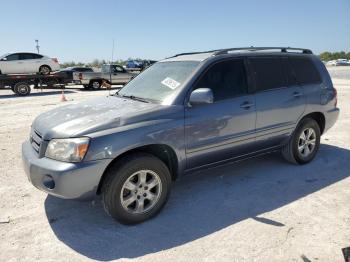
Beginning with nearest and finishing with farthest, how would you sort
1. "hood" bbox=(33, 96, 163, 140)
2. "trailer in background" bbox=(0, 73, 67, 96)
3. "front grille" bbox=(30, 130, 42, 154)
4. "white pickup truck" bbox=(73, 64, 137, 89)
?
1. "hood" bbox=(33, 96, 163, 140)
2. "front grille" bbox=(30, 130, 42, 154)
3. "trailer in background" bbox=(0, 73, 67, 96)
4. "white pickup truck" bbox=(73, 64, 137, 89)

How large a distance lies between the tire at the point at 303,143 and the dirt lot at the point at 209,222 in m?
0.21

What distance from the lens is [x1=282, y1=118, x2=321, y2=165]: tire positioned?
532 cm

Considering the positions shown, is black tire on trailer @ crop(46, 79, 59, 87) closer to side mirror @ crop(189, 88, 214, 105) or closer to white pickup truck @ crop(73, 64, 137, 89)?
white pickup truck @ crop(73, 64, 137, 89)

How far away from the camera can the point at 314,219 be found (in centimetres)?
375

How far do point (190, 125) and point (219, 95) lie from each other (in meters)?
0.64

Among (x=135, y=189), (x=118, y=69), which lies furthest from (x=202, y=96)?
(x=118, y=69)

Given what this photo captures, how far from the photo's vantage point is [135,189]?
145 inches

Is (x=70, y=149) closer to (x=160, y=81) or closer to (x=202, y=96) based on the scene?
(x=202, y=96)

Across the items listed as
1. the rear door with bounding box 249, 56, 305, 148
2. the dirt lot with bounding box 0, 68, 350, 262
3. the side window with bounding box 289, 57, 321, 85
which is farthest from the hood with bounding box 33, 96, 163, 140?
the side window with bounding box 289, 57, 321, 85

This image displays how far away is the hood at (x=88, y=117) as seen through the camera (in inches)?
135

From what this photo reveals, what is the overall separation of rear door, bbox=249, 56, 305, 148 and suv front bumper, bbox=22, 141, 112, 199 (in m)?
2.35

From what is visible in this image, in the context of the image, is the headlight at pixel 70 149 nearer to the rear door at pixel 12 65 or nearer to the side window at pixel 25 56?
the rear door at pixel 12 65

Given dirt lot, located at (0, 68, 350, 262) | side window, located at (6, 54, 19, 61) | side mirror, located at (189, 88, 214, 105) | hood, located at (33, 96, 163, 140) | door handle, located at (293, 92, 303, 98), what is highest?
side window, located at (6, 54, 19, 61)

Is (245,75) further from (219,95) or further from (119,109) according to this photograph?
(119,109)
